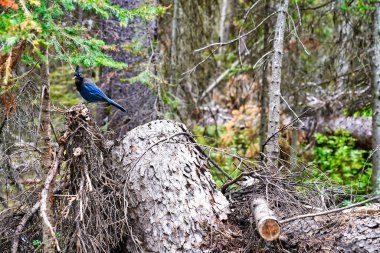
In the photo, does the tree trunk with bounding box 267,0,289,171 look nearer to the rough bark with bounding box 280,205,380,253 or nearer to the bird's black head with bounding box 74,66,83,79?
the rough bark with bounding box 280,205,380,253

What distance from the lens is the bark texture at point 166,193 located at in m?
4.30

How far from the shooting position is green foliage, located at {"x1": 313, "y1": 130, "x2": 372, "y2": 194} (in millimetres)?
9117

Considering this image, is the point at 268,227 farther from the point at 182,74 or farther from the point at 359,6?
the point at 359,6

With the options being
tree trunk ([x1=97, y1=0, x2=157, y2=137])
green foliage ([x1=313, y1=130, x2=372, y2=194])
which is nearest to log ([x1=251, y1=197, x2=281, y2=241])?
tree trunk ([x1=97, y1=0, x2=157, y2=137])

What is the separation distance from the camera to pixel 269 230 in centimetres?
365

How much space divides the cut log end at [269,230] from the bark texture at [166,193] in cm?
82

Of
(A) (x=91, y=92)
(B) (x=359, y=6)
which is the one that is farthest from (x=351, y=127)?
(A) (x=91, y=92)

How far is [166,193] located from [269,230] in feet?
4.11

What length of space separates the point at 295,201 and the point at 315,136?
615 cm

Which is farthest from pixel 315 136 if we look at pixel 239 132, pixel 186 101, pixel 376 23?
pixel 376 23

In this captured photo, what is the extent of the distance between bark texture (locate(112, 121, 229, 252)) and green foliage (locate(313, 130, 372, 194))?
4.99 metres

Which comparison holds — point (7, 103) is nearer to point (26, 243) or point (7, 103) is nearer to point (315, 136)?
point (26, 243)

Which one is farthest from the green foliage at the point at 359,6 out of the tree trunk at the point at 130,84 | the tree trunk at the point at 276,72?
the tree trunk at the point at 130,84

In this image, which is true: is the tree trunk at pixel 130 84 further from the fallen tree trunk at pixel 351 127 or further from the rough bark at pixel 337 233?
the fallen tree trunk at pixel 351 127
